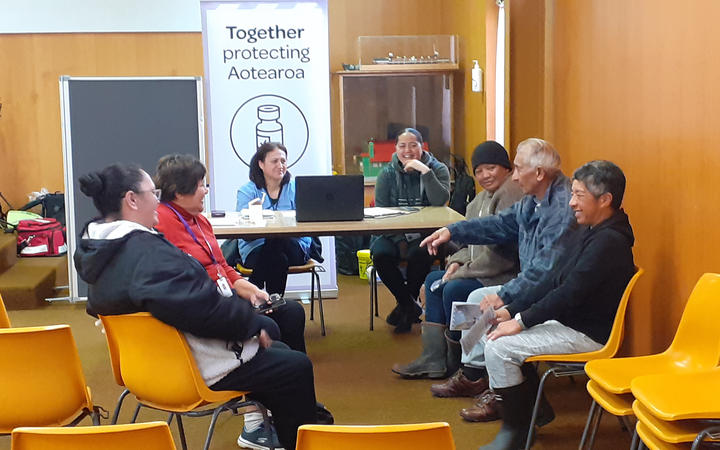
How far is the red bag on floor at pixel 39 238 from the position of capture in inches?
298

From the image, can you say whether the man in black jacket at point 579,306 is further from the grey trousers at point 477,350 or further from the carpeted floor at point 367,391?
the grey trousers at point 477,350

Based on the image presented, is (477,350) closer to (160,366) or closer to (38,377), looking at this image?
(160,366)

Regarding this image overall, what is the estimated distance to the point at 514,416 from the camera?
3387 mm

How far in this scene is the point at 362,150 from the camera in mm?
8070

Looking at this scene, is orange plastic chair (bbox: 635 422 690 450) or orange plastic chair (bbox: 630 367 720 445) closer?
orange plastic chair (bbox: 630 367 720 445)

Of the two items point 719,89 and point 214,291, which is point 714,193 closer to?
point 719,89

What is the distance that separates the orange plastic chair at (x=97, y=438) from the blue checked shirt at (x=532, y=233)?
1984 millimetres

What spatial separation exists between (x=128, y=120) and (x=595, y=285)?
392 cm

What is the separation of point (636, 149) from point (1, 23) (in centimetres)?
674

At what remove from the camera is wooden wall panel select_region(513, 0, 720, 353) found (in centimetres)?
326

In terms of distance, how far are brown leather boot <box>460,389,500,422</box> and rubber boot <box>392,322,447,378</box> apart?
0.58m

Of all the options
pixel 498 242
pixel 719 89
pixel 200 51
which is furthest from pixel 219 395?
pixel 200 51

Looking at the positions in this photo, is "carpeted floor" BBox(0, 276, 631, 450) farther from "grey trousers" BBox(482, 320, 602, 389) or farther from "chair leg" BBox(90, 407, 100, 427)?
"chair leg" BBox(90, 407, 100, 427)

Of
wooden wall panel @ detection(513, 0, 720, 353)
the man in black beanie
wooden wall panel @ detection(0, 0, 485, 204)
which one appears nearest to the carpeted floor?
the man in black beanie
